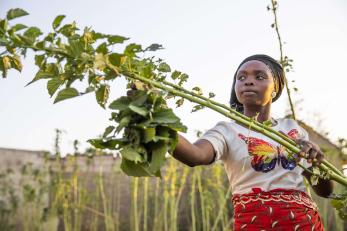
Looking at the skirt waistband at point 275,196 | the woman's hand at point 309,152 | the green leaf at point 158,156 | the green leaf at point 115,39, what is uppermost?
the green leaf at point 115,39

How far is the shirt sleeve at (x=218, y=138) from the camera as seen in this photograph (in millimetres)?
1391

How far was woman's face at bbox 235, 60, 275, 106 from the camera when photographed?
1.52 meters

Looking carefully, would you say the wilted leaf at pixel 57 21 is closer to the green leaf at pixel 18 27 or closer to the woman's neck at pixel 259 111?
the green leaf at pixel 18 27

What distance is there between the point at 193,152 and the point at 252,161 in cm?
36

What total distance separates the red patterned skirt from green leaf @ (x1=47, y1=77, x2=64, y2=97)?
0.80 meters

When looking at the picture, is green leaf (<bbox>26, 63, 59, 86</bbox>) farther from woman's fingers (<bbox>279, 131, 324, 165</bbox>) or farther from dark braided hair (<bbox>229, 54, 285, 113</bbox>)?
dark braided hair (<bbox>229, 54, 285, 113</bbox>)

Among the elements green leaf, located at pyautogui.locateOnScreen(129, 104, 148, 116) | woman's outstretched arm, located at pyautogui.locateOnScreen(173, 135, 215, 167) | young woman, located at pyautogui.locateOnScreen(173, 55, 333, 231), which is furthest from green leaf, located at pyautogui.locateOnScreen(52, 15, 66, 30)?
young woman, located at pyautogui.locateOnScreen(173, 55, 333, 231)

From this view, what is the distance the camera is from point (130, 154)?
801 mm

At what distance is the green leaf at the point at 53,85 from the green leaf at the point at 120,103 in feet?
0.45

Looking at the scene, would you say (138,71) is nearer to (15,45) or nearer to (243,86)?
(15,45)

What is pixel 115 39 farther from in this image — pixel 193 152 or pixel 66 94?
pixel 193 152

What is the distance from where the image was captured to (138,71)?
0.94 metres

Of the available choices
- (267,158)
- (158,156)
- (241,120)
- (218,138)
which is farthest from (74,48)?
(267,158)

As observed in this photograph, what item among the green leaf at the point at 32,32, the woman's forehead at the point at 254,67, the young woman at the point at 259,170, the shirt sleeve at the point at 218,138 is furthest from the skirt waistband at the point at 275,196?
the green leaf at the point at 32,32
